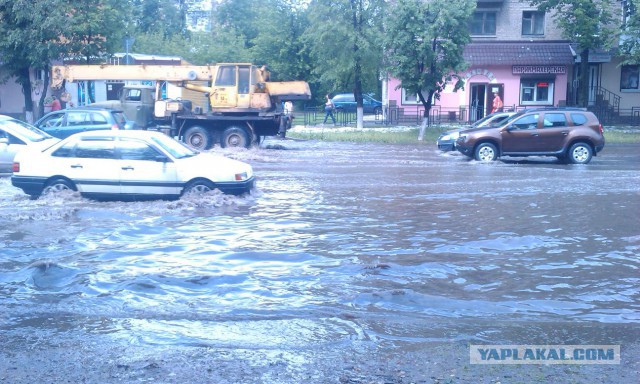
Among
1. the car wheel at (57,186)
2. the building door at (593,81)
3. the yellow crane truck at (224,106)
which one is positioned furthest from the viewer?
the building door at (593,81)

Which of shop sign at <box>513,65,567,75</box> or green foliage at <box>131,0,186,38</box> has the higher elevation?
green foliage at <box>131,0,186,38</box>

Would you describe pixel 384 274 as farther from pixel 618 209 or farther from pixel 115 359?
pixel 618 209

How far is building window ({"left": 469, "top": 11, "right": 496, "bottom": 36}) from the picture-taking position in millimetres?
42281

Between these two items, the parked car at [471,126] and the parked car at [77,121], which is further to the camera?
the parked car at [471,126]

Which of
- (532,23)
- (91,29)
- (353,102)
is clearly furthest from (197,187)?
(353,102)

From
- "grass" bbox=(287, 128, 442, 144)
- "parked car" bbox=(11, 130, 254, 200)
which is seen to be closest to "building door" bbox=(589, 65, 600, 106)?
"grass" bbox=(287, 128, 442, 144)

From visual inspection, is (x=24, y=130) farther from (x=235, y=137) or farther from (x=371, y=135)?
(x=371, y=135)

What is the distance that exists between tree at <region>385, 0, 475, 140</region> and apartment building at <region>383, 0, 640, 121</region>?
854 centimetres

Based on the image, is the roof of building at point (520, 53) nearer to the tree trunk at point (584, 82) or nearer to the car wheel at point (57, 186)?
the tree trunk at point (584, 82)

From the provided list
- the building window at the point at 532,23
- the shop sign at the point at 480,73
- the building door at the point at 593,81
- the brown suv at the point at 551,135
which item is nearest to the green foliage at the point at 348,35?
the shop sign at the point at 480,73

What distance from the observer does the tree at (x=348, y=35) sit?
3559cm

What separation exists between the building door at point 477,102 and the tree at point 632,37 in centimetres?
796

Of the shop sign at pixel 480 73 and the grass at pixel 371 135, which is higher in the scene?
the shop sign at pixel 480 73

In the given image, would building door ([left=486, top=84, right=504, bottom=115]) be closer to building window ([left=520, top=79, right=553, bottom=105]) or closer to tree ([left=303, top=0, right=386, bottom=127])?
building window ([left=520, top=79, right=553, bottom=105])
